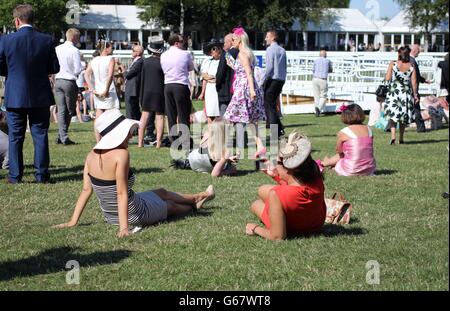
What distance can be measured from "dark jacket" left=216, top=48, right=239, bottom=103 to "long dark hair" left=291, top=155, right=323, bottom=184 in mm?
5610

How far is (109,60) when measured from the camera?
13.5 meters

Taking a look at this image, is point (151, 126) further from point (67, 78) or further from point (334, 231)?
point (334, 231)

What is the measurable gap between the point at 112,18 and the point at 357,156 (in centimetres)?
6200

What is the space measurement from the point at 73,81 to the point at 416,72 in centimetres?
637

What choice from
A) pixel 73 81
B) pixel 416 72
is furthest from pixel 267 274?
pixel 416 72

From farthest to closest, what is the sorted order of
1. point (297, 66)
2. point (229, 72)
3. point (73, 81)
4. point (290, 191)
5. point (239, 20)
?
1. point (239, 20)
2. point (297, 66)
3. point (73, 81)
4. point (229, 72)
5. point (290, 191)

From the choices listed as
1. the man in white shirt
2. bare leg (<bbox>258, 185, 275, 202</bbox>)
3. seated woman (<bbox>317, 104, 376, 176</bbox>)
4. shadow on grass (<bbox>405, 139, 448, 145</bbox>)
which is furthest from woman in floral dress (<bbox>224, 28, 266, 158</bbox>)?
shadow on grass (<bbox>405, 139, 448, 145</bbox>)

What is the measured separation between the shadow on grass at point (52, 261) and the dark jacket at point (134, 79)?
26.9 feet

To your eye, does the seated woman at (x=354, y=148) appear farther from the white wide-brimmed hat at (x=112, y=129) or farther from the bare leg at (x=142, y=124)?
the bare leg at (x=142, y=124)

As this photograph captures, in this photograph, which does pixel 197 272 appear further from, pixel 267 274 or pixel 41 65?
pixel 41 65

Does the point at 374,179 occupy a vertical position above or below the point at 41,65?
below

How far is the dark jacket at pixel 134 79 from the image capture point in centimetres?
1397

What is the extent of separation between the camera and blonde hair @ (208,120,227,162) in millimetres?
10047

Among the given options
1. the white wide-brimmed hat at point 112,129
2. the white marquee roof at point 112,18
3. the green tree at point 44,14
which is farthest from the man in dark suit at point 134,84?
the white marquee roof at point 112,18
